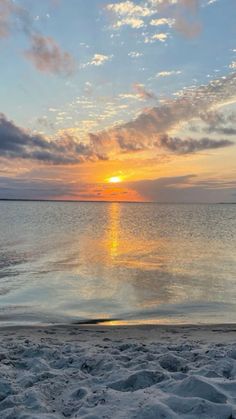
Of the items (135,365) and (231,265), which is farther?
(231,265)

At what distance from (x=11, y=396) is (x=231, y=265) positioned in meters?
18.9

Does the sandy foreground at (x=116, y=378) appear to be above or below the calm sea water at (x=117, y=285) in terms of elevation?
above

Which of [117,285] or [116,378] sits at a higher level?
[116,378]

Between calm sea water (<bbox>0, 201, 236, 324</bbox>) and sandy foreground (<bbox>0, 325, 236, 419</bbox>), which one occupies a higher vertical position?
sandy foreground (<bbox>0, 325, 236, 419</bbox>)

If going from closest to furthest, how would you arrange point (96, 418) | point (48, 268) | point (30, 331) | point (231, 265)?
point (96, 418) < point (30, 331) < point (48, 268) < point (231, 265)

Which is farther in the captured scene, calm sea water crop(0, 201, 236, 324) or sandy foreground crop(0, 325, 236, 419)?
calm sea water crop(0, 201, 236, 324)

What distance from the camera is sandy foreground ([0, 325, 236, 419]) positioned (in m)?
4.99

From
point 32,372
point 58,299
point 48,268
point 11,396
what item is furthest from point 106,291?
point 11,396

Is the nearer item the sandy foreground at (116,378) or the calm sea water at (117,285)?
the sandy foreground at (116,378)

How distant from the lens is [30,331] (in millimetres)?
10688

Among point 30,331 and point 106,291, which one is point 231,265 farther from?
point 30,331

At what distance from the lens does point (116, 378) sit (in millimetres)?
6238

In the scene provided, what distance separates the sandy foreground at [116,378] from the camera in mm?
4992

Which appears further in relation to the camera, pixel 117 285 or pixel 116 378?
pixel 117 285
